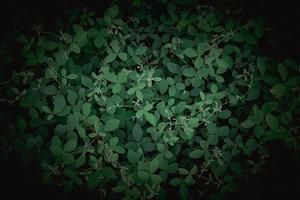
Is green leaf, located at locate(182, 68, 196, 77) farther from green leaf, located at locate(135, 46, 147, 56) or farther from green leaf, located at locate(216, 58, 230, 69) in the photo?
green leaf, located at locate(135, 46, 147, 56)

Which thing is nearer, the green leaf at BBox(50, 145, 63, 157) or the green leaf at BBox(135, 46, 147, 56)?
the green leaf at BBox(50, 145, 63, 157)

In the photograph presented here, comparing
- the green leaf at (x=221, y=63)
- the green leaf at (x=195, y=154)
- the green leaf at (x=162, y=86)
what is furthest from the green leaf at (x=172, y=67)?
the green leaf at (x=195, y=154)

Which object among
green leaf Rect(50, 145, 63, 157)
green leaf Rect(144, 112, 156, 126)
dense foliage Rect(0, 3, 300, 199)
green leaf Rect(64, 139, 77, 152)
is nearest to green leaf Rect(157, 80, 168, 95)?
dense foliage Rect(0, 3, 300, 199)

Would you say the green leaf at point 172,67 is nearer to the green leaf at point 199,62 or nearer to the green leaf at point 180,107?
the green leaf at point 199,62

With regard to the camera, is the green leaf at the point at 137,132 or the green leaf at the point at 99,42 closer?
the green leaf at the point at 137,132

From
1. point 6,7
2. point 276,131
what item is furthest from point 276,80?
point 6,7

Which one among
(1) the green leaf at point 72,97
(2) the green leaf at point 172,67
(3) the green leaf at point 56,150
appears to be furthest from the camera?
(2) the green leaf at point 172,67

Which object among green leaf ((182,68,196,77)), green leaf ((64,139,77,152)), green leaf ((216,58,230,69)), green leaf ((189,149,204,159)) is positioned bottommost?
green leaf ((189,149,204,159))

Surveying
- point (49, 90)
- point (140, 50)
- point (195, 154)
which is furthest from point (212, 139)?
point (49, 90)
